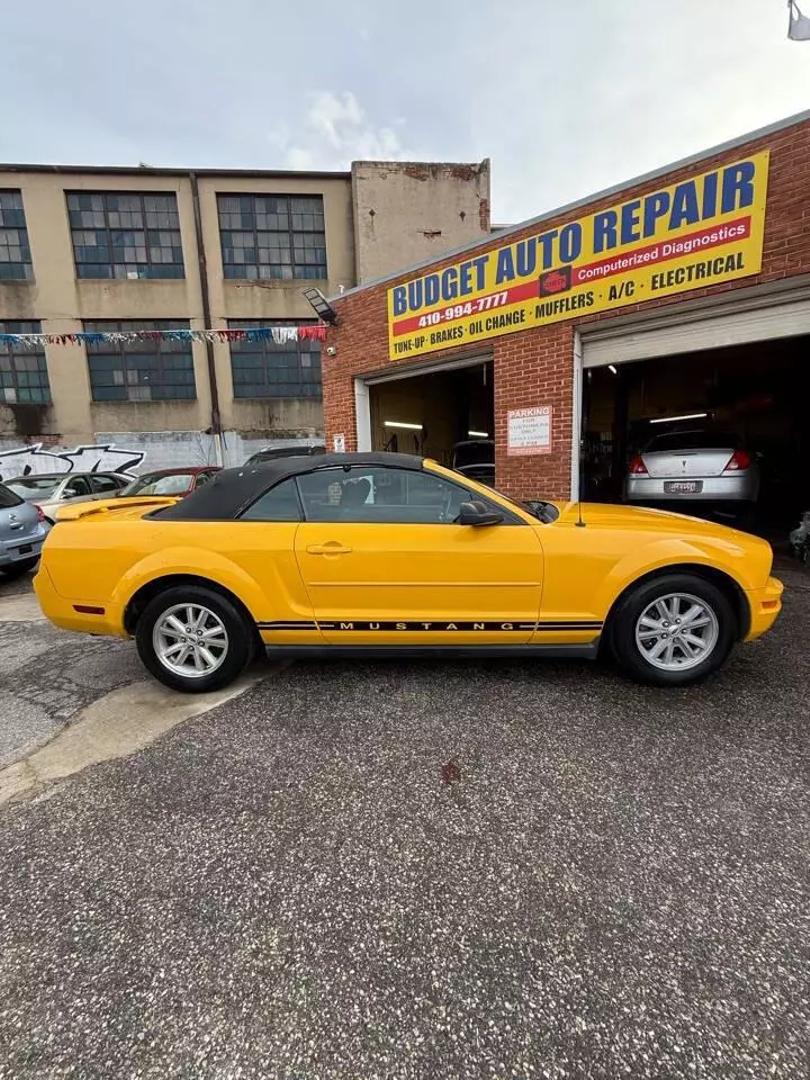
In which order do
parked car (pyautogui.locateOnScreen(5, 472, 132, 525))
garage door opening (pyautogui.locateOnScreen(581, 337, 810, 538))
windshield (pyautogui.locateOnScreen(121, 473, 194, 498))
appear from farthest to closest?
1. garage door opening (pyautogui.locateOnScreen(581, 337, 810, 538))
2. parked car (pyautogui.locateOnScreen(5, 472, 132, 525))
3. windshield (pyautogui.locateOnScreen(121, 473, 194, 498))

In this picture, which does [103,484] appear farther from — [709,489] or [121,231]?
[121,231]

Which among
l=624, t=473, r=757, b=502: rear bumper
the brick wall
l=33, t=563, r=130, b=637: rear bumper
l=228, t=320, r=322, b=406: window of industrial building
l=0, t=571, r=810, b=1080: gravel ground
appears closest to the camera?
l=0, t=571, r=810, b=1080: gravel ground

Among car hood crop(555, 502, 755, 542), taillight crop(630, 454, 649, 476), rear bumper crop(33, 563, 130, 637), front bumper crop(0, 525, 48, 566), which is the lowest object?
front bumper crop(0, 525, 48, 566)

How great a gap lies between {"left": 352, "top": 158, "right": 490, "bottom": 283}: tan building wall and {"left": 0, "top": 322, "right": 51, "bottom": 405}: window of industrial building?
1173 centimetres

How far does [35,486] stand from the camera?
966 cm

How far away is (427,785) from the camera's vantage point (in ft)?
8.15

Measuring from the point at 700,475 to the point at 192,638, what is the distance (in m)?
6.53

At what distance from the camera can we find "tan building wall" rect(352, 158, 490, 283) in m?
18.2

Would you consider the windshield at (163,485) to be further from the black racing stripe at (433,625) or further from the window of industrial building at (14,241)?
the window of industrial building at (14,241)

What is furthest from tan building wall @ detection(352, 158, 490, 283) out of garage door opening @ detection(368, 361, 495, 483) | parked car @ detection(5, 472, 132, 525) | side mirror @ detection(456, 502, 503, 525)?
side mirror @ detection(456, 502, 503, 525)

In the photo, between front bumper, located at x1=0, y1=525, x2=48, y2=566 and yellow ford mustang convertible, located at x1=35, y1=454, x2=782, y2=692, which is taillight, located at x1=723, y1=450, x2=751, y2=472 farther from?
front bumper, located at x1=0, y1=525, x2=48, y2=566

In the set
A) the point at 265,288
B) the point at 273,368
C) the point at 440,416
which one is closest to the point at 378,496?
the point at 440,416

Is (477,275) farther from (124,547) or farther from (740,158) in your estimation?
(124,547)

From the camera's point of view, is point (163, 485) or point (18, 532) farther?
point (163, 485)
